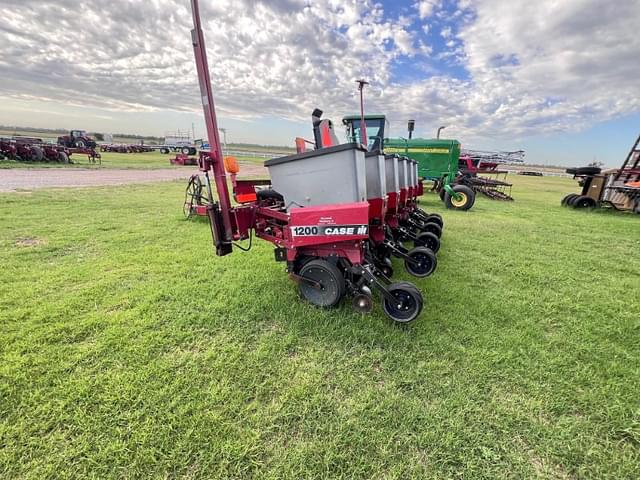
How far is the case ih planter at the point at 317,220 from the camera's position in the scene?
268 centimetres

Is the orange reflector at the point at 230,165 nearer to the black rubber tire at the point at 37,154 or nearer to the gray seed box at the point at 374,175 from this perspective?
the gray seed box at the point at 374,175

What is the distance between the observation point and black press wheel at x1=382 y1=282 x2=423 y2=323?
2736mm

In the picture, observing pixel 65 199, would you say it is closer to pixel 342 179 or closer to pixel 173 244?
pixel 173 244

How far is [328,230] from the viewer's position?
275 centimetres

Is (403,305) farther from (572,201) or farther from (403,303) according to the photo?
(572,201)

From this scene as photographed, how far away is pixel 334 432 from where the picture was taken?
1787 mm

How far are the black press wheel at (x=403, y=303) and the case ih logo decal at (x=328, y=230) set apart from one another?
2.05 ft

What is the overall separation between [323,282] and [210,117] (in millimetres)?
1914

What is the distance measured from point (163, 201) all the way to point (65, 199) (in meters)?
2.52

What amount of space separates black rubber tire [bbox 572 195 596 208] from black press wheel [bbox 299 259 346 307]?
40.5 ft

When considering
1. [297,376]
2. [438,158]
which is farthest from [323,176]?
[438,158]

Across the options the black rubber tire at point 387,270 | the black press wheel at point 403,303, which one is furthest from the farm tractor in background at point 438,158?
the black press wheel at point 403,303

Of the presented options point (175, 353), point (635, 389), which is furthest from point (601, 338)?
point (175, 353)

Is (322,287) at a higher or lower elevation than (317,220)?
lower
